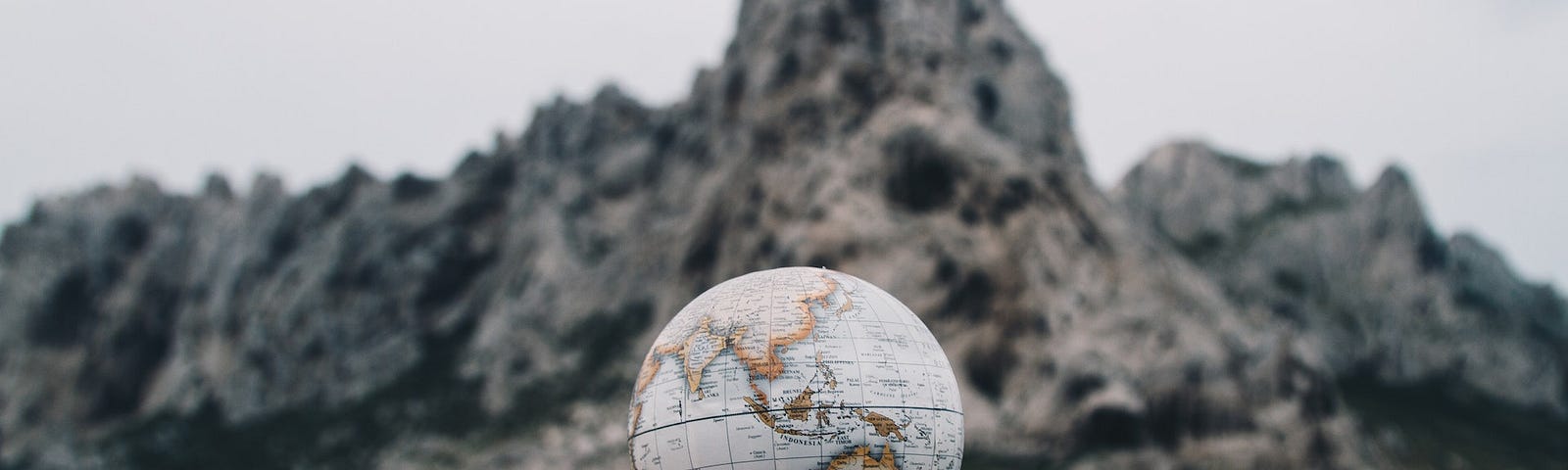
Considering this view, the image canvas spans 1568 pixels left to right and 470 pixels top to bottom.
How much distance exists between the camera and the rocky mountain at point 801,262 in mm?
71500

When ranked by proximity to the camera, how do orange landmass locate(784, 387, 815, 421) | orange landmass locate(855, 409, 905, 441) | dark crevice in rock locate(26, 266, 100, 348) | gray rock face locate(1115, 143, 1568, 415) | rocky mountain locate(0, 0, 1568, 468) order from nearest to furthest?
1. orange landmass locate(784, 387, 815, 421)
2. orange landmass locate(855, 409, 905, 441)
3. rocky mountain locate(0, 0, 1568, 468)
4. gray rock face locate(1115, 143, 1568, 415)
5. dark crevice in rock locate(26, 266, 100, 348)

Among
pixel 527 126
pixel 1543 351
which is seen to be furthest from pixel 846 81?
pixel 1543 351

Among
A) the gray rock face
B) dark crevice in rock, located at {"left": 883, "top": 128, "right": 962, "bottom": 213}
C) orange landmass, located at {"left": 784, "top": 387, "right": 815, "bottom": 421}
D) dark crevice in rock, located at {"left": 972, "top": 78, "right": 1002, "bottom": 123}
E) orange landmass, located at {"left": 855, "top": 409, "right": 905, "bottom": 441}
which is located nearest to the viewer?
orange landmass, located at {"left": 784, "top": 387, "right": 815, "bottom": 421}

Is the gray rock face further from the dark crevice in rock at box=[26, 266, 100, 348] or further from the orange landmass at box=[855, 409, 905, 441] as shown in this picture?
the orange landmass at box=[855, 409, 905, 441]

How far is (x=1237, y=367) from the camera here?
70938 mm

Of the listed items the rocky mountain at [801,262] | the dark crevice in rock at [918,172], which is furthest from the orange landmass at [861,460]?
the dark crevice in rock at [918,172]

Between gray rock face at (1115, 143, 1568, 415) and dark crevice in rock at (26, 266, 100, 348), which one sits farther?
dark crevice in rock at (26, 266, 100, 348)

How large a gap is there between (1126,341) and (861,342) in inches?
2293

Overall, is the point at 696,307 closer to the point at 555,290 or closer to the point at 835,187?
the point at 835,187

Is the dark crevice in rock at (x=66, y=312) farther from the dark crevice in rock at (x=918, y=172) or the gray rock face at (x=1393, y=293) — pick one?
the gray rock face at (x=1393, y=293)

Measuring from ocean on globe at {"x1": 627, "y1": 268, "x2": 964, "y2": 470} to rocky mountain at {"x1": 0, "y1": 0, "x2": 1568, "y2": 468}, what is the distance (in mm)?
51838

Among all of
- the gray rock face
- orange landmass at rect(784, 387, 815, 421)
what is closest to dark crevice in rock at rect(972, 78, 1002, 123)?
the gray rock face

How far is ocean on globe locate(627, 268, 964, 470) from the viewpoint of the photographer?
571 inches

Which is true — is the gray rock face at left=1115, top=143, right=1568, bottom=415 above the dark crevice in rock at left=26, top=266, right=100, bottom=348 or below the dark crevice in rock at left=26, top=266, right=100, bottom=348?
below
